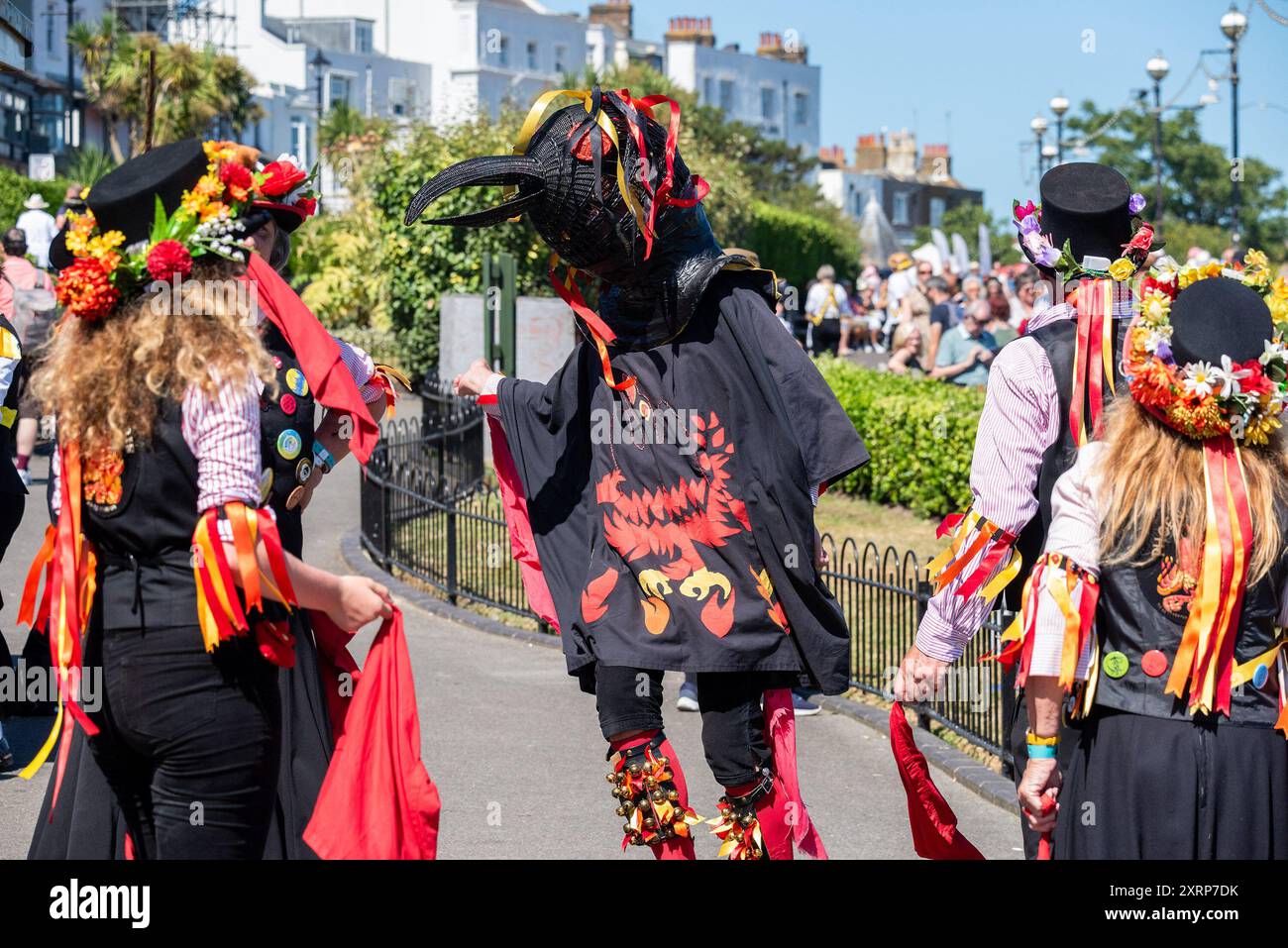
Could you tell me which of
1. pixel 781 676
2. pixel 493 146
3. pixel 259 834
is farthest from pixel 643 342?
pixel 493 146

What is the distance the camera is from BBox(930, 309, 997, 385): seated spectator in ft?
46.3

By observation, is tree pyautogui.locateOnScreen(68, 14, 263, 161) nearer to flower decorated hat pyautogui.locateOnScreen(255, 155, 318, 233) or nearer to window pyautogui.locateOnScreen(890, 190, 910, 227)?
flower decorated hat pyautogui.locateOnScreen(255, 155, 318, 233)

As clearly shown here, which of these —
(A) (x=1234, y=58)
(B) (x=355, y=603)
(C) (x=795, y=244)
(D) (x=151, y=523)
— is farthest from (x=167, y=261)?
(C) (x=795, y=244)

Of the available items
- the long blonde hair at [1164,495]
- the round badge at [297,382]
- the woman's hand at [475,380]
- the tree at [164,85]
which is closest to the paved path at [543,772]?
the woman's hand at [475,380]

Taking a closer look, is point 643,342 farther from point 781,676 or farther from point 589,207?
point 781,676

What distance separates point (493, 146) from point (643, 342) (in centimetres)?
1503

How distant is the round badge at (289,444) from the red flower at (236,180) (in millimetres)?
508

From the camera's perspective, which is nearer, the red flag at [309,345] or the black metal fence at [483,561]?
the red flag at [309,345]

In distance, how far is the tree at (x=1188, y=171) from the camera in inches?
2616

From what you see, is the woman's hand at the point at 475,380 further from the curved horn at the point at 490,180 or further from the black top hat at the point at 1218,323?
the black top hat at the point at 1218,323

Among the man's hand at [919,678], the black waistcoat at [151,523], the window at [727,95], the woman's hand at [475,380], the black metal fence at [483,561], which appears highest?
the window at [727,95]

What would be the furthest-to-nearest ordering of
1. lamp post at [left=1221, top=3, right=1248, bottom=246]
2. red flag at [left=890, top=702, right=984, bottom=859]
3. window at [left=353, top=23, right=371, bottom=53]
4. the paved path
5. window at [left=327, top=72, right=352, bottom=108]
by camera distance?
window at [left=353, top=23, right=371, bottom=53]
window at [left=327, top=72, right=352, bottom=108]
lamp post at [left=1221, top=3, right=1248, bottom=246]
the paved path
red flag at [left=890, top=702, right=984, bottom=859]

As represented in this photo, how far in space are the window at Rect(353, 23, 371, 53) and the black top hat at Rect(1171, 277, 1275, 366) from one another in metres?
71.8

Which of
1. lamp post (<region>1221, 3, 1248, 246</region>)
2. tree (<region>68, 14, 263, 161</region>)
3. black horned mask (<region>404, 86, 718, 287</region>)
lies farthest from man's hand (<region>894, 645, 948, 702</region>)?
tree (<region>68, 14, 263, 161</region>)
